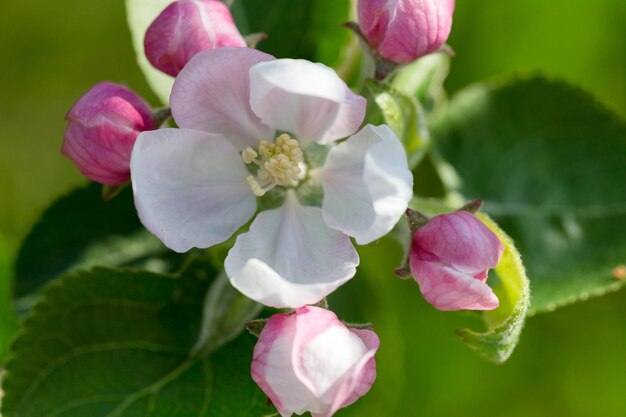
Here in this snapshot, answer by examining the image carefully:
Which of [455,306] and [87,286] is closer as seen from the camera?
[455,306]

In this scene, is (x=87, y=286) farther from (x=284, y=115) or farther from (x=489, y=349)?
(x=489, y=349)

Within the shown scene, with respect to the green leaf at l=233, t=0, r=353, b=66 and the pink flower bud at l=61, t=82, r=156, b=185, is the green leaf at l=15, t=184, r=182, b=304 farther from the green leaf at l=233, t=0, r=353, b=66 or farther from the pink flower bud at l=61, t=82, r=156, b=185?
the pink flower bud at l=61, t=82, r=156, b=185

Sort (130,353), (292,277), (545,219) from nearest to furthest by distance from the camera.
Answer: (292,277)
(130,353)
(545,219)

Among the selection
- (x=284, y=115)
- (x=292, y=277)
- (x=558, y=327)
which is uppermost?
(x=284, y=115)

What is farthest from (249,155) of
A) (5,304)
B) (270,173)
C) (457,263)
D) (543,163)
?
(5,304)

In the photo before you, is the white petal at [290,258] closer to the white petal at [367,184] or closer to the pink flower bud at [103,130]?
the white petal at [367,184]

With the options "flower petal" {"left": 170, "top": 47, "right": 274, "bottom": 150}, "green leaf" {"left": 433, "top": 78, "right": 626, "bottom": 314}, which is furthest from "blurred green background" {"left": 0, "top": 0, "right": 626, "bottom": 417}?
"flower petal" {"left": 170, "top": 47, "right": 274, "bottom": 150}

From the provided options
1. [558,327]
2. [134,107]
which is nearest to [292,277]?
[134,107]

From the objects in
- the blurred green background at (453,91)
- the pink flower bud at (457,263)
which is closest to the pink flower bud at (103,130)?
→ the pink flower bud at (457,263)
